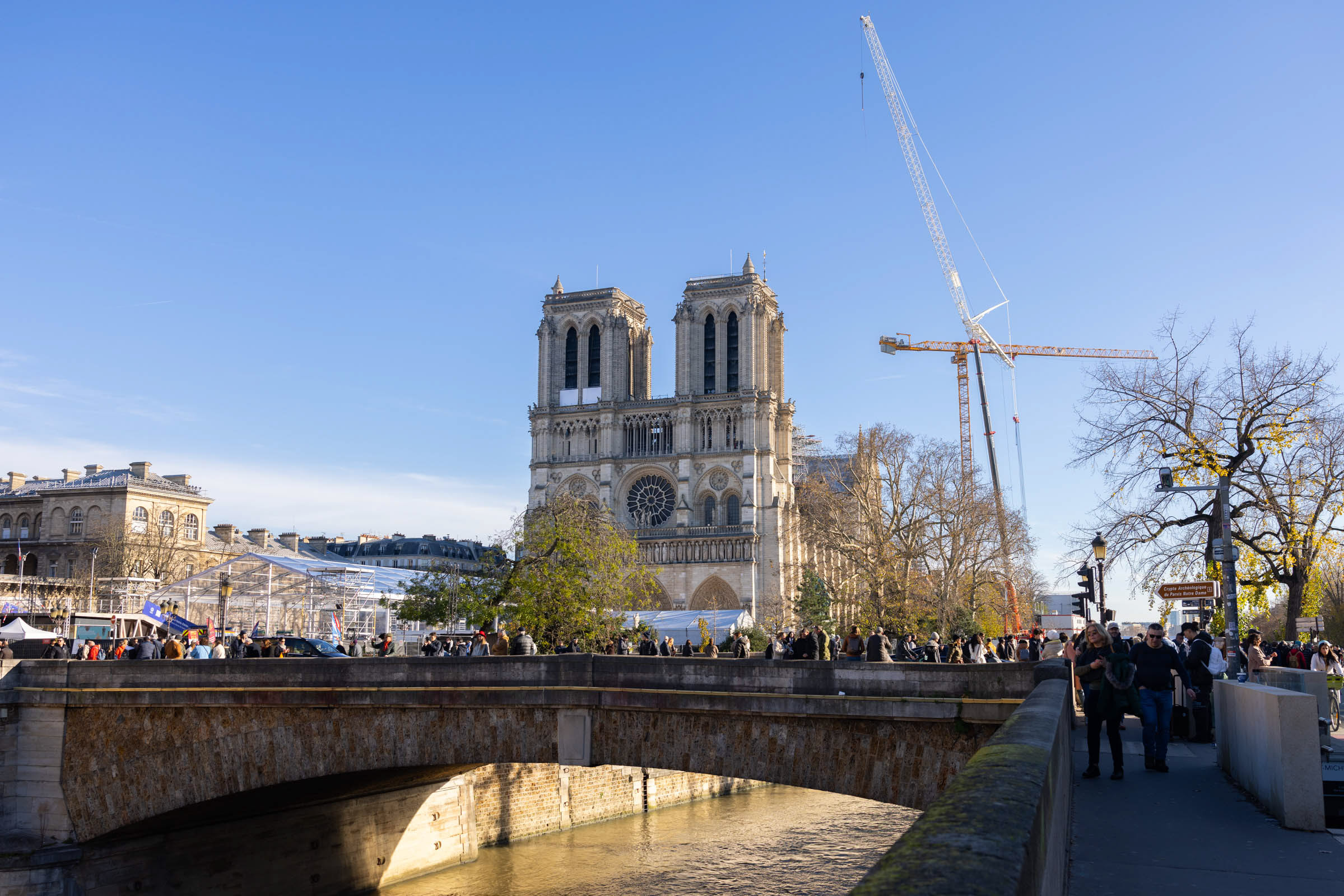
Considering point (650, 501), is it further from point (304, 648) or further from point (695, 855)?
point (695, 855)

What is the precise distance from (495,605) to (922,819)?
38.8m

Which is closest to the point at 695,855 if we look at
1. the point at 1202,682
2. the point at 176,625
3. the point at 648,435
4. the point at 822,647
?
the point at 822,647

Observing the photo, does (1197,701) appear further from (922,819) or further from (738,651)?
(738,651)

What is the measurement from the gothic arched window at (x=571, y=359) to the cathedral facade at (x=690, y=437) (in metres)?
0.14

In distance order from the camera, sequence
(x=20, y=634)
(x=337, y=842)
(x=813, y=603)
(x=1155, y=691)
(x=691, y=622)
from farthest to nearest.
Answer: (x=813, y=603), (x=691, y=622), (x=20, y=634), (x=337, y=842), (x=1155, y=691)

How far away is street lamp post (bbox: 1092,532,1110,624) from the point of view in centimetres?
2322

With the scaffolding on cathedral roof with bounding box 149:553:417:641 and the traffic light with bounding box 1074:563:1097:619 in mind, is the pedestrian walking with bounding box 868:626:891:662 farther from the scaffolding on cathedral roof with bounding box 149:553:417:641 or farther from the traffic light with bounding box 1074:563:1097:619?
the scaffolding on cathedral roof with bounding box 149:553:417:641

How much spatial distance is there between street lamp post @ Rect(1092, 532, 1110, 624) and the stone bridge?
7.79 m

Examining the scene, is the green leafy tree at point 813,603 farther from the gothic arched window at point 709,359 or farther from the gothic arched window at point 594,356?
the gothic arched window at point 594,356

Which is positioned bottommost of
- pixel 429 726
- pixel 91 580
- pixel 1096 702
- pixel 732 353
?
pixel 429 726

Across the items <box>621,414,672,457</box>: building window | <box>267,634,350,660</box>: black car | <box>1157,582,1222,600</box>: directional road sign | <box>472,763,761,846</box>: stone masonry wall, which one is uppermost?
<box>621,414,672,457</box>: building window

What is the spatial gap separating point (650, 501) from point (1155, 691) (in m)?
79.1

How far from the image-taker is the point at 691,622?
60531 millimetres

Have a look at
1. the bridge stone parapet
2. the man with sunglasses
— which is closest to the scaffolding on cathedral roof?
the bridge stone parapet
